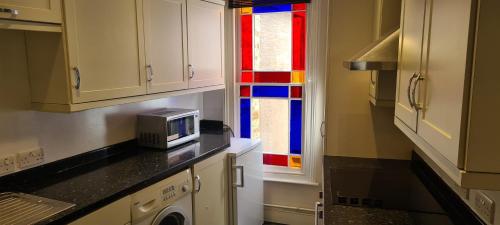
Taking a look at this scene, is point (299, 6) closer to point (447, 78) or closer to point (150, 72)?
point (150, 72)

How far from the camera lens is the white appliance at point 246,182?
8.80ft

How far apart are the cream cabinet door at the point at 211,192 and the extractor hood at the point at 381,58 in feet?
4.04

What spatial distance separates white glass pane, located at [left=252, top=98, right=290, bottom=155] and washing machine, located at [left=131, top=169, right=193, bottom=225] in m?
1.28

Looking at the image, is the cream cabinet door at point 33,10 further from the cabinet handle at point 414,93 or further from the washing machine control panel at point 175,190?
the cabinet handle at point 414,93

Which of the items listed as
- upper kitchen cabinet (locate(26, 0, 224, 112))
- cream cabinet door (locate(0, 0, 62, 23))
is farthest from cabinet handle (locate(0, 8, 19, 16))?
upper kitchen cabinet (locate(26, 0, 224, 112))

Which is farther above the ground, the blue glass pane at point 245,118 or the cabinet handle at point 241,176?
the blue glass pane at point 245,118

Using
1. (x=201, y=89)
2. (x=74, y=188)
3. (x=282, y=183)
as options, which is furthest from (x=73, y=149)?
(x=282, y=183)

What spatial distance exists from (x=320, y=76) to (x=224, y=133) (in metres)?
0.99

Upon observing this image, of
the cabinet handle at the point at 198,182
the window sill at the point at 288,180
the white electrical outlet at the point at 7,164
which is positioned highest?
the white electrical outlet at the point at 7,164

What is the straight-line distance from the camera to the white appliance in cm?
268

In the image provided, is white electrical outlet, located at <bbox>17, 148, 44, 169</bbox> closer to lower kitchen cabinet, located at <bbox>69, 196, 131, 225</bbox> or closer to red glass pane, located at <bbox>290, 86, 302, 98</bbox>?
lower kitchen cabinet, located at <bbox>69, 196, 131, 225</bbox>

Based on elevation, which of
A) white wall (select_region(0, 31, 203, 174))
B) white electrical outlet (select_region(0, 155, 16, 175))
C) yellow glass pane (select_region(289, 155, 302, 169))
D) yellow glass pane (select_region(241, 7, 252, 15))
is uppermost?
yellow glass pane (select_region(241, 7, 252, 15))

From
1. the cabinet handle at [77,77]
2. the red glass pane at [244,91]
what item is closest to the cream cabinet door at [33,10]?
the cabinet handle at [77,77]

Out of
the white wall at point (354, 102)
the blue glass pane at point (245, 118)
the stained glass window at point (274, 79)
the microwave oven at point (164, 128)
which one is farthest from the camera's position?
the blue glass pane at point (245, 118)
